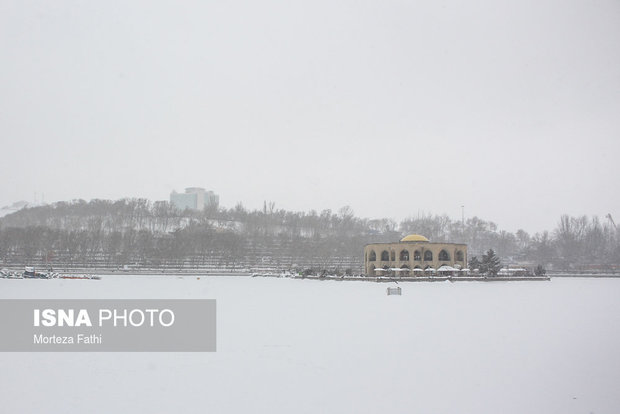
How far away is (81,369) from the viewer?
13.4 meters

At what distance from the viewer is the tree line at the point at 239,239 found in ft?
344

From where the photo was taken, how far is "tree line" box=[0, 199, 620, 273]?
344ft

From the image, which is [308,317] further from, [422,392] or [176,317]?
[422,392]

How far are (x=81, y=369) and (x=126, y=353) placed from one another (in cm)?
163

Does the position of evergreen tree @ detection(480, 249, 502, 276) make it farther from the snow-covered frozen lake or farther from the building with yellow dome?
the snow-covered frozen lake

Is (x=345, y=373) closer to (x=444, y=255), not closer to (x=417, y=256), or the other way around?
(x=417, y=256)

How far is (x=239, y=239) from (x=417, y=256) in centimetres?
5058

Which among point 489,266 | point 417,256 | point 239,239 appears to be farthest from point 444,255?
point 239,239

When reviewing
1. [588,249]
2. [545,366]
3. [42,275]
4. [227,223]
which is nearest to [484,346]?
[545,366]

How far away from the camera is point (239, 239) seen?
112 meters
